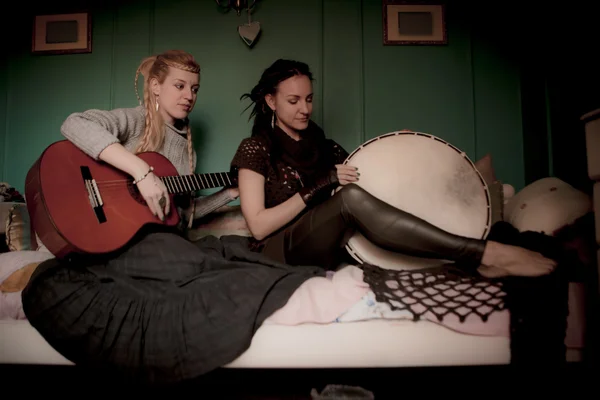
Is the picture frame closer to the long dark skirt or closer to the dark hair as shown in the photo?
the dark hair

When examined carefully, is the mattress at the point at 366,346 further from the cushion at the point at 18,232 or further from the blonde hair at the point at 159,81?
the cushion at the point at 18,232

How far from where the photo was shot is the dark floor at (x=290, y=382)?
134cm

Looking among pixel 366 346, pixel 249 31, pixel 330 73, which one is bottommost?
pixel 366 346

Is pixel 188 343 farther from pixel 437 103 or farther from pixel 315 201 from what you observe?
pixel 437 103

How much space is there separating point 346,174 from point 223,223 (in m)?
0.88

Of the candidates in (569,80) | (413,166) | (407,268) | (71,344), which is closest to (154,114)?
(71,344)

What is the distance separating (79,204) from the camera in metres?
1.28

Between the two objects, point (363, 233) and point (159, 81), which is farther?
point (159, 81)

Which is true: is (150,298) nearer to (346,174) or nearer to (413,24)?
(346,174)

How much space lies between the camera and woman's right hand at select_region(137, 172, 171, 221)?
138 cm

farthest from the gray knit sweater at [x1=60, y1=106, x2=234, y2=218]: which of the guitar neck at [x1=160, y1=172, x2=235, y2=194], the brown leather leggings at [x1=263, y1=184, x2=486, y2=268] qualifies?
the brown leather leggings at [x1=263, y1=184, x2=486, y2=268]

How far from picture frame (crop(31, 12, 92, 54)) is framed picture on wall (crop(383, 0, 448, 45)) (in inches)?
80.9

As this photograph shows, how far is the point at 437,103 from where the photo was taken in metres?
2.51

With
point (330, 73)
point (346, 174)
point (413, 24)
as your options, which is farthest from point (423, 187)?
point (413, 24)
